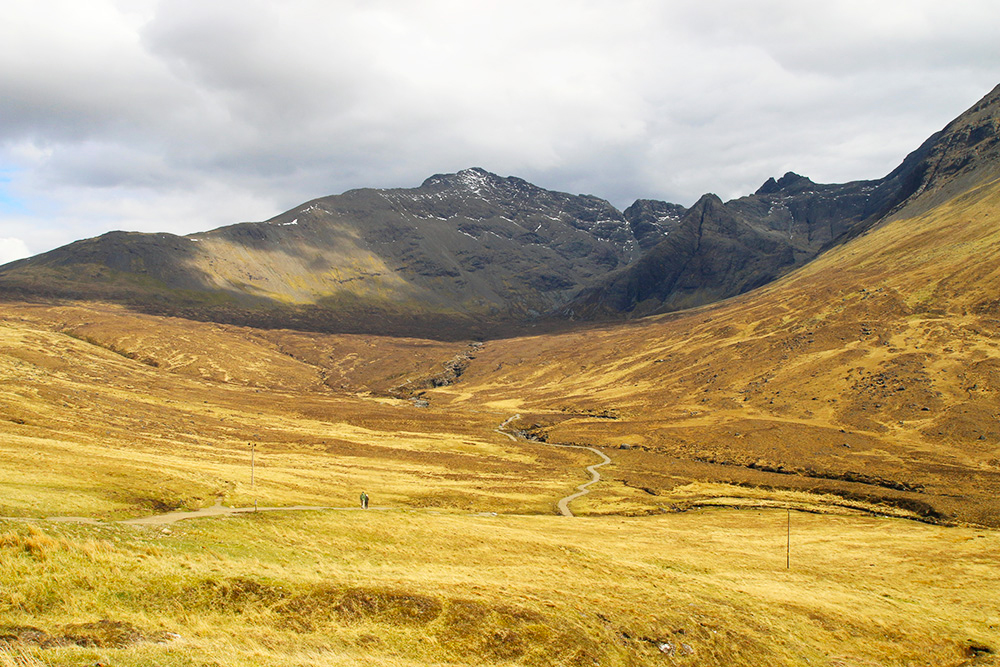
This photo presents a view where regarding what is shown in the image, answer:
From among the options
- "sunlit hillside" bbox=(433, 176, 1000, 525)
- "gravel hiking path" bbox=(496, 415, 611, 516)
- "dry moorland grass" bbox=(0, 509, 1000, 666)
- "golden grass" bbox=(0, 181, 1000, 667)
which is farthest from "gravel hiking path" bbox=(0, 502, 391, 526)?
"sunlit hillside" bbox=(433, 176, 1000, 525)

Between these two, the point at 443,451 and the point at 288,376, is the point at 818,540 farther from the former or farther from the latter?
the point at 288,376

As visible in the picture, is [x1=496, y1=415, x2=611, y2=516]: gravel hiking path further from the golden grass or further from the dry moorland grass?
the dry moorland grass

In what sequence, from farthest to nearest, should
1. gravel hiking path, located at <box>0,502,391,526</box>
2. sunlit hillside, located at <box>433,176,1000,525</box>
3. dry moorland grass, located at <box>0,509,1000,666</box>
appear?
sunlit hillside, located at <box>433,176,1000,525</box>
gravel hiking path, located at <box>0,502,391,526</box>
dry moorland grass, located at <box>0,509,1000,666</box>

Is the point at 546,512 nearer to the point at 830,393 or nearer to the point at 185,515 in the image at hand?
the point at 185,515

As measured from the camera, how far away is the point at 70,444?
59.6 metres

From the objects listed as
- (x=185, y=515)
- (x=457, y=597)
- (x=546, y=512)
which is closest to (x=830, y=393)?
(x=546, y=512)

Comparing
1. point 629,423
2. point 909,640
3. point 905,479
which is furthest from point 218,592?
point 629,423

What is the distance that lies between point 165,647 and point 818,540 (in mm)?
55025

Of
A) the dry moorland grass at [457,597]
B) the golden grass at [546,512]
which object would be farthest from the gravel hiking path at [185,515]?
the dry moorland grass at [457,597]

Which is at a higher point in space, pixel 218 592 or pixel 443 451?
pixel 218 592

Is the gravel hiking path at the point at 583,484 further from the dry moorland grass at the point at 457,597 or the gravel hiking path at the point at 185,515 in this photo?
the gravel hiking path at the point at 185,515

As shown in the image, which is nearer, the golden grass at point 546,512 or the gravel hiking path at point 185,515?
the golden grass at point 546,512

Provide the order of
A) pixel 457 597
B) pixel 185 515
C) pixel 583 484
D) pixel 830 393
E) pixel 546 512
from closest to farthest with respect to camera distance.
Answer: pixel 457 597, pixel 185 515, pixel 546 512, pixel 583 484, pixel 830 393

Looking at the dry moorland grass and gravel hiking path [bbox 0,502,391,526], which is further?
gravel hiking path [bbox 0,502,391,526]
